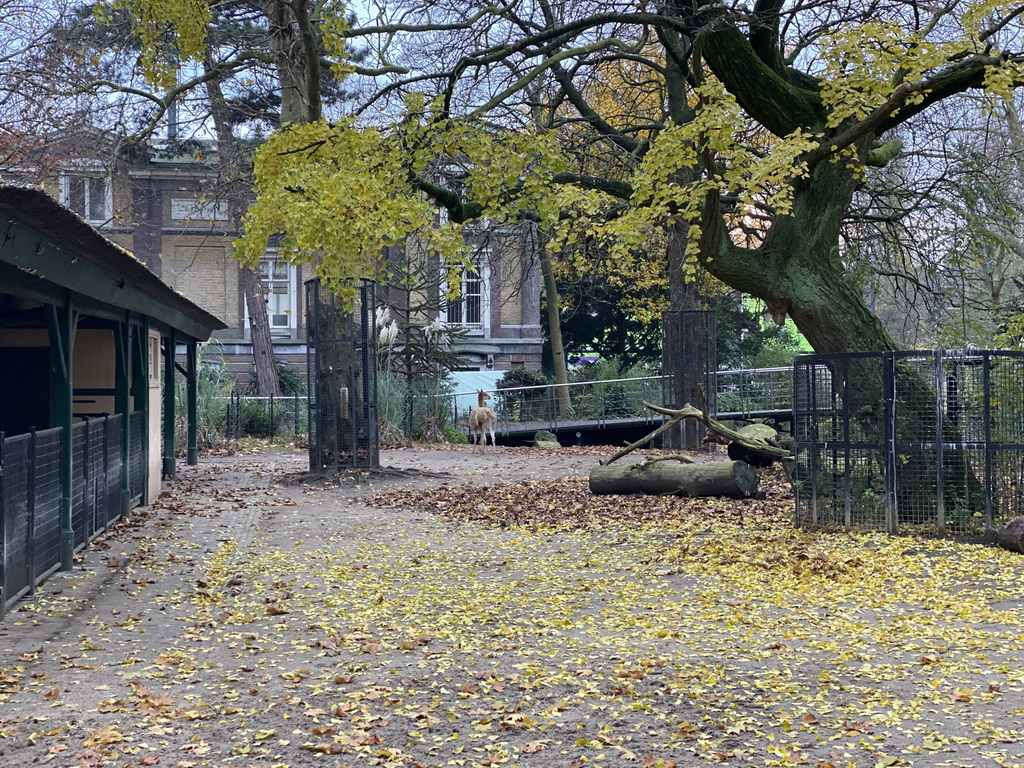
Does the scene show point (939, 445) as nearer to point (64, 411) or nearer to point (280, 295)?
point (64, 411)

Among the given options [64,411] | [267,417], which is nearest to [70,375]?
[64,411]

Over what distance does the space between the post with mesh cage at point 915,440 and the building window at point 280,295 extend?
104 ft

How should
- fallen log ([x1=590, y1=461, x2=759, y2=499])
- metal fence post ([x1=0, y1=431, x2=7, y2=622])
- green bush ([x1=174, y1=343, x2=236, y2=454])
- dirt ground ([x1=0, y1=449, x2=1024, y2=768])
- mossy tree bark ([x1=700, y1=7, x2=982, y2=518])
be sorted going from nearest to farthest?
dirt ground ([x1=0, y1=449, x2=1024, y2=768])
metal fence post ([x1=0, y1=431, x2=7, y2=622])
mossy tree bark ([x1=700, y1=7, x2=982, y2=518])
fallen log ([x1=590, y1=461, x2=759, y2=499])
green bush ([x1=174, y1=343, x2=236, y2=454])

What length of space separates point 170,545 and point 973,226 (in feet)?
37.6

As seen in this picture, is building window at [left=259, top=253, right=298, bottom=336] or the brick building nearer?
the brick building

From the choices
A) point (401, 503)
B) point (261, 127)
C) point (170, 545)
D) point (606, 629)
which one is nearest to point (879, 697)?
point (606, 629)

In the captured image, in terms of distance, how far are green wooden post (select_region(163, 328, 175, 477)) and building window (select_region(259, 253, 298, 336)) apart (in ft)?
69.6

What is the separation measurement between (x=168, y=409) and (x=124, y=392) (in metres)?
7.31

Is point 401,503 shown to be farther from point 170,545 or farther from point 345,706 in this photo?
point 345,706

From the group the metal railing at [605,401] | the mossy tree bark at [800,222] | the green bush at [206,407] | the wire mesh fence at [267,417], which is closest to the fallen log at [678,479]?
the mossy tree bark at [800,222]

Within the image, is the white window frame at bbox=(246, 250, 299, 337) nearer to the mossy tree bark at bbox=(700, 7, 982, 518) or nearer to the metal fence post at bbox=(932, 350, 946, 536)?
the mossy tree bark at bbox=(700, 7, 982, 518)

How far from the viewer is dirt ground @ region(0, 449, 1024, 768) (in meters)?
5.44

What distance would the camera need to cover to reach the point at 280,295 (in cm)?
4262

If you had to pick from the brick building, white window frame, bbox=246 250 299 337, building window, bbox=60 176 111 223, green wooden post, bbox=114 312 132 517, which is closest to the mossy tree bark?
green wooden post, bbox=114 312 132 517
